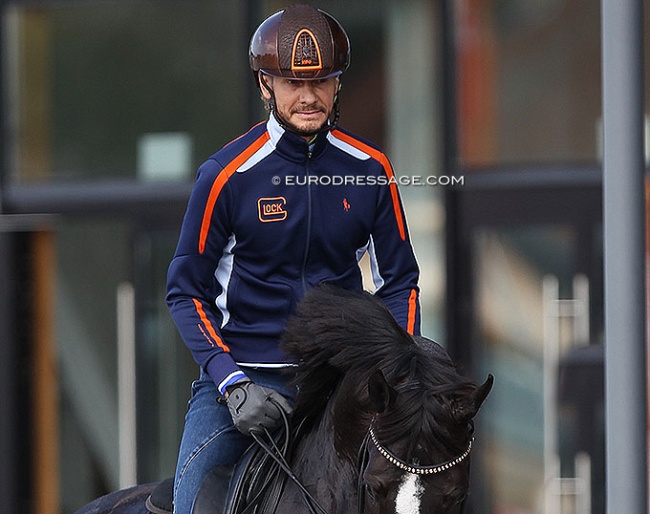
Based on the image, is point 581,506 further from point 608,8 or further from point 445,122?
point 608,8

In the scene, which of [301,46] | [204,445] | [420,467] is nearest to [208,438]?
[204,445]

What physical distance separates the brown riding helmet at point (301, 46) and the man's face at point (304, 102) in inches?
1.6

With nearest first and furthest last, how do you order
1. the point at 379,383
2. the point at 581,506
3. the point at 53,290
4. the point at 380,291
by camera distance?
the point at 379,383 → the point at 380,291 → the point at 581,506 → the point at 53,290

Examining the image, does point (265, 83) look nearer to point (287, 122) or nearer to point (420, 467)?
point (287, 122)

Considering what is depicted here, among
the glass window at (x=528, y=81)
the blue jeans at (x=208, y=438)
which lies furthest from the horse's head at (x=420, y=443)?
the glass window at (x=528, y=81)

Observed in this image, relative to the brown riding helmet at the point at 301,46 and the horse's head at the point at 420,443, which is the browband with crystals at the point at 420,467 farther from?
the brown riding helmet at the point at 301,46

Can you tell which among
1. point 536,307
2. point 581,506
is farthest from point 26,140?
point 581,506

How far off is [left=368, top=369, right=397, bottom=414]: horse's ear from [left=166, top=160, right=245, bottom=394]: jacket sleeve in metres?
0.74

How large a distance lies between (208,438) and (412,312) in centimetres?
72

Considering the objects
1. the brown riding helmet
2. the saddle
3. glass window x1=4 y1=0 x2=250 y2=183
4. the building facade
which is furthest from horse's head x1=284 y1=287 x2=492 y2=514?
glass window x1=4 y1=0 x2=250 y2=183

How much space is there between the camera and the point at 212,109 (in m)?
9.20

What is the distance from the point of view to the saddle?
3.75 metres

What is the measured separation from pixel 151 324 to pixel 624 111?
209 inches

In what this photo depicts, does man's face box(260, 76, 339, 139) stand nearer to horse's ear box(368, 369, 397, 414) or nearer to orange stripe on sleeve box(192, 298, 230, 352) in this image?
orange stripe on sleeve box(192, 298, 230, 352)
